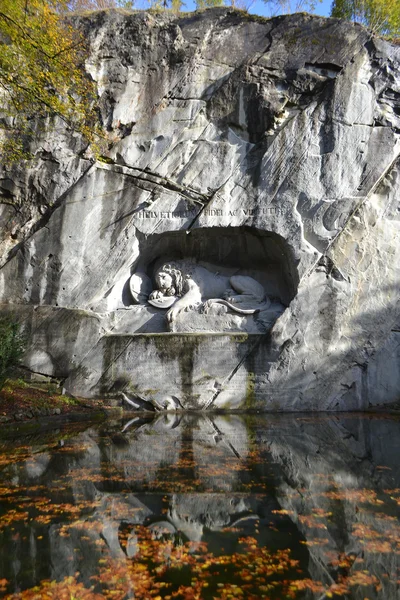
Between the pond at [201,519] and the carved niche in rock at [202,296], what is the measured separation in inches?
184

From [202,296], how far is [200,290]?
16cm

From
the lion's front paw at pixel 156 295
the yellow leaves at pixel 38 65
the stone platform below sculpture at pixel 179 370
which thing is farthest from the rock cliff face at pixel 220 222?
the yellow leaves at pixel 38 65

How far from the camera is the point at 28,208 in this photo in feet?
40.1

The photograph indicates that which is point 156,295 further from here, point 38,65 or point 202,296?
point 38,65

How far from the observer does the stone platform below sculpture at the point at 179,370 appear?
1011 cm

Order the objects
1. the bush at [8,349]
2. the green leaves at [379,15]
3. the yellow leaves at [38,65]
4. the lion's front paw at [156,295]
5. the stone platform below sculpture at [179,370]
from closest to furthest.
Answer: the bush at [8,349] < the yellow leaves at [38,65] < the stone platform below sculpture at [179,370] < the lion's front paw at [156,295] < the green leaves at [379,15]

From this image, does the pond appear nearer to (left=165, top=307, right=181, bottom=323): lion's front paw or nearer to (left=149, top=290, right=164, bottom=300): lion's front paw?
(left=165, top=307, right=181, bottom=323): lion's front paw

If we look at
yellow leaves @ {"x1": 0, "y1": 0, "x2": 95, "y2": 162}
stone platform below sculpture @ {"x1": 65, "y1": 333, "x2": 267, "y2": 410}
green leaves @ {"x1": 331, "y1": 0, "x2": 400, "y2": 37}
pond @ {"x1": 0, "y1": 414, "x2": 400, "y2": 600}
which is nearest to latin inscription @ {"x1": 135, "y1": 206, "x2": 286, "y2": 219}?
yellow leaves @ {"x1": 0, "y1": 0, "x2": 95, "y2": 162}

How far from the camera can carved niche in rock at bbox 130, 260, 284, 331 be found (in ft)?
36.2

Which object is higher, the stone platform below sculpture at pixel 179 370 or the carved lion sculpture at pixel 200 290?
the carved lion sculpture at pixel 200 290

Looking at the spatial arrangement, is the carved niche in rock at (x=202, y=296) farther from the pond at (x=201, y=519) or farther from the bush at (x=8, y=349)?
the pond at (x=201, y=519)

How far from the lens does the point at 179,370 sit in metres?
10.2

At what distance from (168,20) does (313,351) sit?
31.5 feet

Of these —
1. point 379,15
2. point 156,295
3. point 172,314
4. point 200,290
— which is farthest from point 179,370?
point 379,15
